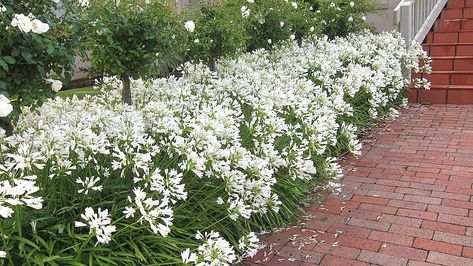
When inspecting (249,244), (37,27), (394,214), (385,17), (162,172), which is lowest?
(394,214)

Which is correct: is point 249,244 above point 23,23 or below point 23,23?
below

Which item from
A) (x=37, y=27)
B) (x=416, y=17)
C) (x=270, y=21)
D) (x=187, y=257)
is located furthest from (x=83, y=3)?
(x=416, y=17)

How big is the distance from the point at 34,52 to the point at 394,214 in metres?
2.49

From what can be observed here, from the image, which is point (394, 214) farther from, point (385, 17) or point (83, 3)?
point (385, 17)

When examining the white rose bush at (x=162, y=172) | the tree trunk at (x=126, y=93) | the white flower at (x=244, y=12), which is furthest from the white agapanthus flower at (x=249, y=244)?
the white flower at (x=244, y=12)

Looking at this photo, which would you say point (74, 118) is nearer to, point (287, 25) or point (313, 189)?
point (313, 189)

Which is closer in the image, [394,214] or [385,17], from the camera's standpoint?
[394,214]

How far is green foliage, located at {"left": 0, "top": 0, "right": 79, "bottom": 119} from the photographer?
2.52 metres

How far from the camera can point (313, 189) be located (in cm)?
379

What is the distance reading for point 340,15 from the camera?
7098 millimetres

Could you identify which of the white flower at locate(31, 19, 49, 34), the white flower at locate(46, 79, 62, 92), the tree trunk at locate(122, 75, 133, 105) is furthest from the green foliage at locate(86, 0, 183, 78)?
the white flower at locate(31, 19, 49, 34)

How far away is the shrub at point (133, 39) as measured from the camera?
3.42 meters

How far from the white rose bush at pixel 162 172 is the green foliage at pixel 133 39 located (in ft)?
0.95

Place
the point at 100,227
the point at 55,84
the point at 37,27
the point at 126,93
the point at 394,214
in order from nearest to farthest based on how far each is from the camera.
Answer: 1. the point at 100,227
2. the point at 37,27
3. the point at 55,84
4. the point at 394,214
5. the point at 126,93
